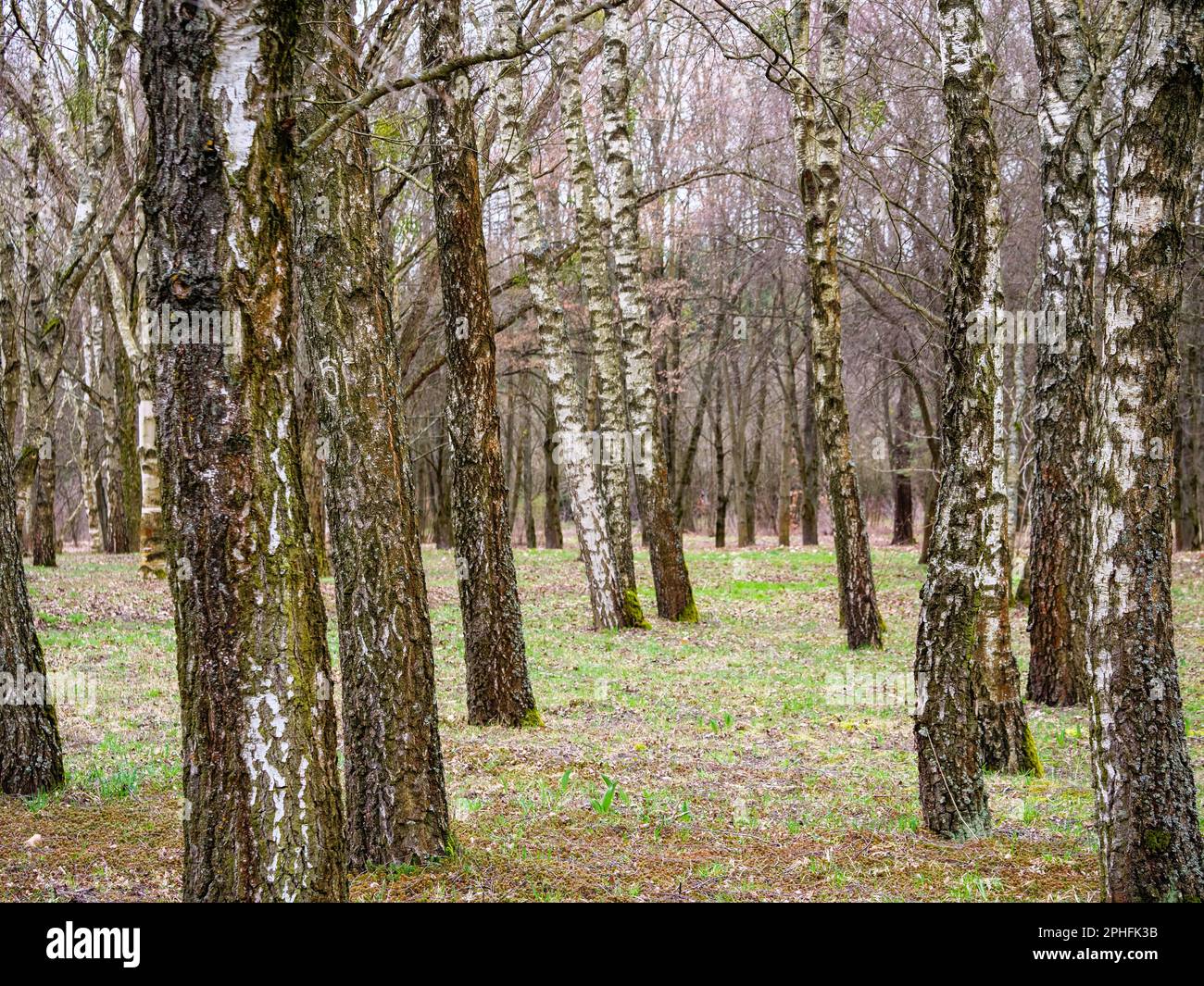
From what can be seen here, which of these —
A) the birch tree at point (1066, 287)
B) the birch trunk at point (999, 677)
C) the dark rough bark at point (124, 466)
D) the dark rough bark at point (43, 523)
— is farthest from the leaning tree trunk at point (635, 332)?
the dark rough bark at point (43, 523)

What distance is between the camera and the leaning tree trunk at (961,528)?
17.6 ft

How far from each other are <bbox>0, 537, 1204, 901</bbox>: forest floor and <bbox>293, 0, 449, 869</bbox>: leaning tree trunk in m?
0.42

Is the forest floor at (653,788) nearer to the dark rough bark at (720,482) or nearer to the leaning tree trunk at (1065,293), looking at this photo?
the leaning tree trunk at (1065,293)

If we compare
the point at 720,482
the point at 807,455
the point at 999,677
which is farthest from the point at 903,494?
the point at 999,677

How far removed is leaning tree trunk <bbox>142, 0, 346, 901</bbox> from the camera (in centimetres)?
322

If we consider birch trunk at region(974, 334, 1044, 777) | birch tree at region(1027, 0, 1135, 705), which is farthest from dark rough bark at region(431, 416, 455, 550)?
birch trunk at region(974, 334, 1044, 777)

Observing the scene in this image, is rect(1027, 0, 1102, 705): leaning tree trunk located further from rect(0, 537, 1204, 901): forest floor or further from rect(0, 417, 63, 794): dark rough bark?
rect(0, 417, 63, 794): dark rough bark

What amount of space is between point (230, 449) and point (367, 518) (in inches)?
70.2

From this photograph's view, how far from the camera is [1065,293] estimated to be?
847 centimetres

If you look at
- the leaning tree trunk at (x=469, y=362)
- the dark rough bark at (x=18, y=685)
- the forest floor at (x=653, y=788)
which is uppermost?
the leaning tree trunk at (x=469, y=362)

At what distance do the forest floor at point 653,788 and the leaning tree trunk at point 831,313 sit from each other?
87cm

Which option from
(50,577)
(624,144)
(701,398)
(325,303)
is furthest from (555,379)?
(701,398)
